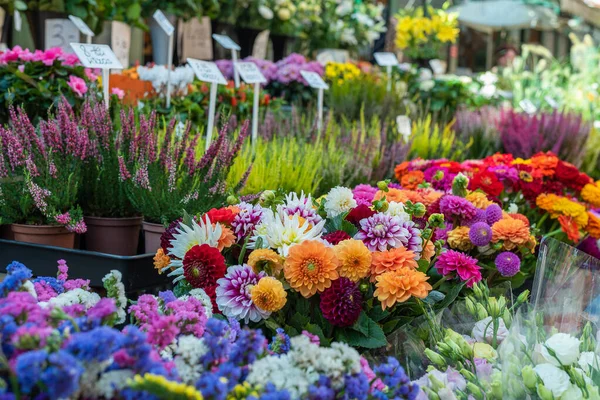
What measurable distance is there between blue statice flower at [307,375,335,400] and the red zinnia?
1568mm

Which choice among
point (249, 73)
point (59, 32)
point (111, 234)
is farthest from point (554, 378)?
point (59, 32)

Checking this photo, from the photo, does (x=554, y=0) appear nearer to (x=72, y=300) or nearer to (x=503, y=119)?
(x=503, y=119)

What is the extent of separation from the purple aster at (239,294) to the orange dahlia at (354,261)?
16 cm

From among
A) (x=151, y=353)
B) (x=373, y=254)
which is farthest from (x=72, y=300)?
(x=373, y=254)

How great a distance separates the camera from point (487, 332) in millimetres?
1393

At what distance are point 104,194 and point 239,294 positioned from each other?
648mm

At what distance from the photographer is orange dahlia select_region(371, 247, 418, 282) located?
1.45 metres

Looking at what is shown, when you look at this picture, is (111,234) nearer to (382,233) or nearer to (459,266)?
(382,233)

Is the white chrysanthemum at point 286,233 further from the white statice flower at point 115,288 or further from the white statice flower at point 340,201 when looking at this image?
the white statice flower at point 115,288

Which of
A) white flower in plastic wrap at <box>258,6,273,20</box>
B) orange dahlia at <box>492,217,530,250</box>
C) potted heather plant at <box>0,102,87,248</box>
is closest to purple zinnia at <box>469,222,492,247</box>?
orange dahlia at <box>492,217,530,250</box>

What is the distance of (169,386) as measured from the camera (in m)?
0.73

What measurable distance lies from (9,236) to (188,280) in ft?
2.24

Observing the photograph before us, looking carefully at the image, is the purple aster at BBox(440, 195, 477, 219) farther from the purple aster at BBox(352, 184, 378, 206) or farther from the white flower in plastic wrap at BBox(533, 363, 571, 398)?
the white flower in plastic wrap at BBox(533, 363, 571, 398)

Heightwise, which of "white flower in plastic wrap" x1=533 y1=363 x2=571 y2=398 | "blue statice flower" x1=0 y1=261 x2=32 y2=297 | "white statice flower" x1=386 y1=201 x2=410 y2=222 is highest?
"blue statice flower" x1=0 y1=261 x2=32 y2=297
